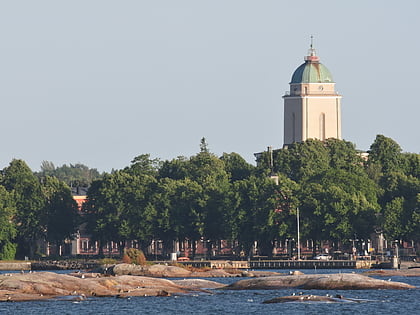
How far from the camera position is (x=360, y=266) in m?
170

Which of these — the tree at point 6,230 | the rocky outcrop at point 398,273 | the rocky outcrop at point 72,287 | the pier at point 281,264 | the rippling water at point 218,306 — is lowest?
the rippling water at point 218,306

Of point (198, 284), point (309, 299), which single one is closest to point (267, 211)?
point (198, 284)

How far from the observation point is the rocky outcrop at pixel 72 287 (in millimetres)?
113312

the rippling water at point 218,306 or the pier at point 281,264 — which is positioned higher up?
the pier at point 281,264

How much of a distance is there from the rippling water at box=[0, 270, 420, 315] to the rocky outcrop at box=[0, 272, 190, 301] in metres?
1.49

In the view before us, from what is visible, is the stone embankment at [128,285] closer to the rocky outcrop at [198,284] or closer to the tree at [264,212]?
the rocky outcrop at [198,284]

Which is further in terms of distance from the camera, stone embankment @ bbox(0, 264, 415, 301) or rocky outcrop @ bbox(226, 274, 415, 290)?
rocky outcrop @ bbox(226, 274, 415, 290)

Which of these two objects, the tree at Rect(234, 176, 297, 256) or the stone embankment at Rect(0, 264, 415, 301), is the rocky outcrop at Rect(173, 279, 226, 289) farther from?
the tree at Rect(234, 176, 297, 256)

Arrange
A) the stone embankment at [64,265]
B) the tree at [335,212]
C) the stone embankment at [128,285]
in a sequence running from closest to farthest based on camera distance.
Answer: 1. the stone embankment at [128,285]
2. the tree at [335,212]
3. the stone embankment at [64,265]

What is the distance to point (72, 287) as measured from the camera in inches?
4614

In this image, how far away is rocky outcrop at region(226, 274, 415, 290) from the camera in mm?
122125

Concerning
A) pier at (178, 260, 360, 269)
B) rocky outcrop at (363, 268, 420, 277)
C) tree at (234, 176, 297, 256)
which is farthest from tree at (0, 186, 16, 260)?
rocky outcrop at (363, 268, 420, 277)

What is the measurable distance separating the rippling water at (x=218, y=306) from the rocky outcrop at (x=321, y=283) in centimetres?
224

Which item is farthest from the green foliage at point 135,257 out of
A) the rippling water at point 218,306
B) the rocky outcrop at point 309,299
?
the rocky outcrop at point 309,299
